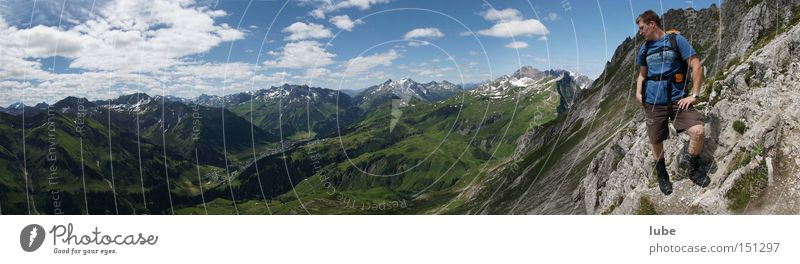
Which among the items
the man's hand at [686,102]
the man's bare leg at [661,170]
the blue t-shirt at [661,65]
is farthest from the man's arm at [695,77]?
the man's bare leg at [661,170]

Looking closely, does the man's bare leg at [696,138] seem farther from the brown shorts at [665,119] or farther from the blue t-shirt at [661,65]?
the blue t-shirt at [661,65]

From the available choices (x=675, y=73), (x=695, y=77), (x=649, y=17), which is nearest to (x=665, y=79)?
(x=675, y=73)

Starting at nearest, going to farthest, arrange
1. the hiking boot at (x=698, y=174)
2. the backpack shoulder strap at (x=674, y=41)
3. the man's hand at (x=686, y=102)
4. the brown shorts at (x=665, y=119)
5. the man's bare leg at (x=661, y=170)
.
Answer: the man's hand at (x=686, y=102), the backpack shoulder strap at (x=674, y=41), the brown shorts at (x=665, y=119), the man's bare leg at (x=661, y=170), the hiking boot at (x=698, y=174)

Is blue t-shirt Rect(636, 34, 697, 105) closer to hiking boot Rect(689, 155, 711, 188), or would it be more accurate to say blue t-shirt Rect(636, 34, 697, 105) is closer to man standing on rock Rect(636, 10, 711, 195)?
man standing on rock Rect(636, 10, 711, 195)

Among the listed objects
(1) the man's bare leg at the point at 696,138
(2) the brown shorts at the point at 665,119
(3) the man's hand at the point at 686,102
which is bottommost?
(1) the man's bare leg at the point at 696,138
